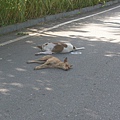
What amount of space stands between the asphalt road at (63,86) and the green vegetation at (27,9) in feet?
6.93

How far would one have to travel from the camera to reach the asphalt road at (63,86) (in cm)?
365

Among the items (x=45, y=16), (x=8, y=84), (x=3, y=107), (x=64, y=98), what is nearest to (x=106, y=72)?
(x=64, y=98)

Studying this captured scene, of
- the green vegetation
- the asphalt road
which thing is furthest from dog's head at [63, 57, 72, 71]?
the green vegetation

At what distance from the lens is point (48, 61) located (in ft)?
18.2

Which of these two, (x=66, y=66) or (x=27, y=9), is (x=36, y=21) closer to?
(x=27, y=9)

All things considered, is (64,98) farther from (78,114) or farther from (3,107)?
(3,107)

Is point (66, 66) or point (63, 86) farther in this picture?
point (66, 66)

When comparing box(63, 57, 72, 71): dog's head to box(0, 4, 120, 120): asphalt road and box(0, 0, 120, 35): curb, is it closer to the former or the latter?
box(0, 4, 120, 120): asphalt road

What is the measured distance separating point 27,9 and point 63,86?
6788mm

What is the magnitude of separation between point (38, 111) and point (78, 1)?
41.1 ft

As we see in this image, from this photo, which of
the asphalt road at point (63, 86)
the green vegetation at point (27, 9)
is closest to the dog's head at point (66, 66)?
→ the asphalt road at point (63, 86)

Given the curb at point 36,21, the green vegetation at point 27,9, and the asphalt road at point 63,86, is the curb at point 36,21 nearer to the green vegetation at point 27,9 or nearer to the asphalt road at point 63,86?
the green vegetation at point 27,9

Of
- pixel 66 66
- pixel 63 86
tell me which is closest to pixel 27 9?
pixel 66 66

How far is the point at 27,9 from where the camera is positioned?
10.8 m
